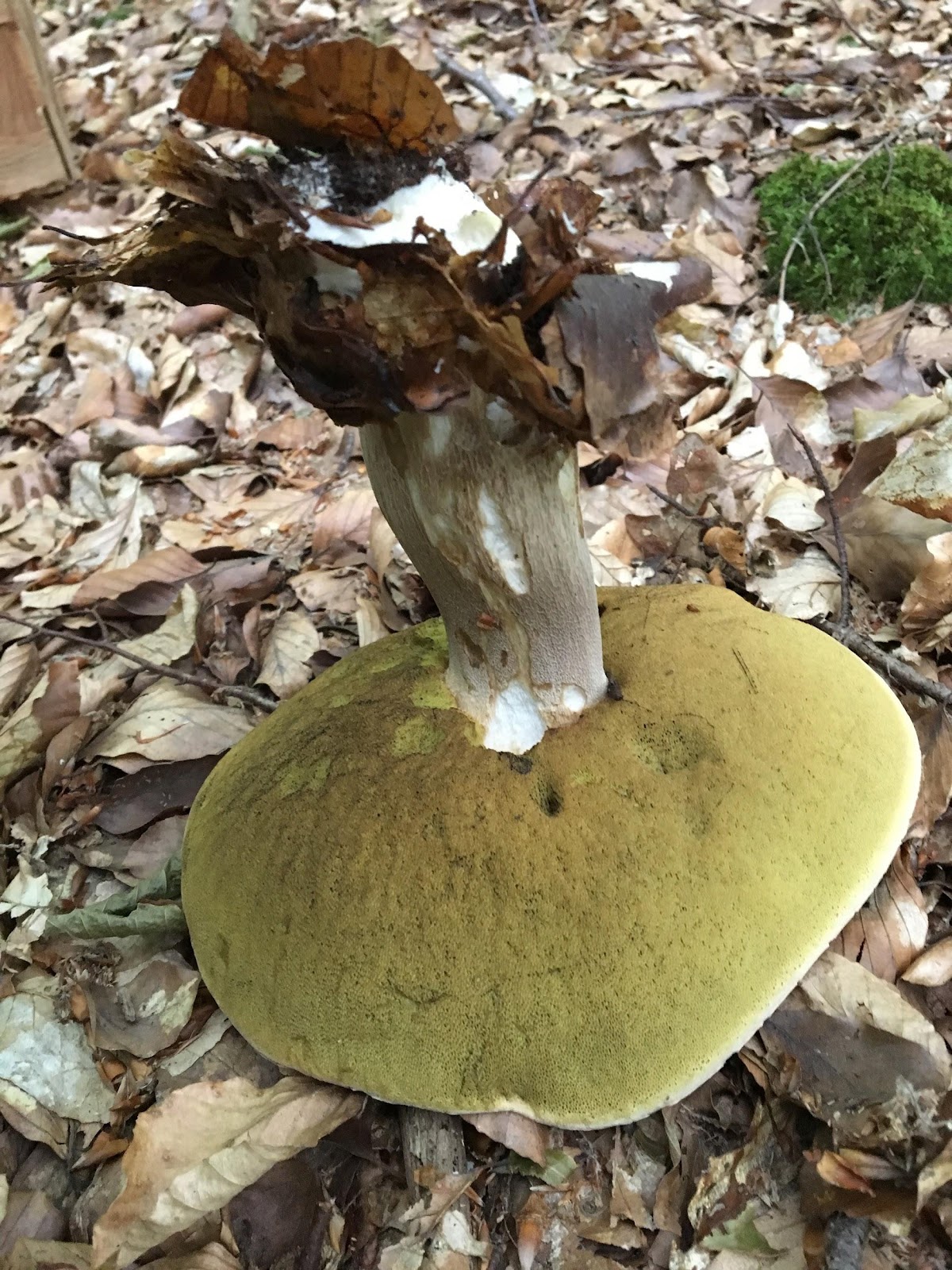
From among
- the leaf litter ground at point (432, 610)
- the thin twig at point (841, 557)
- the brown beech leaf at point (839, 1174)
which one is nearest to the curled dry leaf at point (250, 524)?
the leaf litter ground at point (432, 610)

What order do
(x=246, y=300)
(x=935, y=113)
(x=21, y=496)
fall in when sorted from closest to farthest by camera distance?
(x=246, y=300), (x=21, y=496), (x=935, y=113)

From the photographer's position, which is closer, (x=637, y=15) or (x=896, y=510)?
(x=896, y=510)

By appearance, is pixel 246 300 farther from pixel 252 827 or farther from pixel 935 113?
pixel 935 113

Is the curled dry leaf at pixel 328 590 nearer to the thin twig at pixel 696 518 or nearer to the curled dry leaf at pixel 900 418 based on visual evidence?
the thin twig at pixel 696 518

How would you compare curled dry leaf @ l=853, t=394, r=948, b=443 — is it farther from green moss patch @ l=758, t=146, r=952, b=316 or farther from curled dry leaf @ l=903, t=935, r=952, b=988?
curled dry leaf @ l=903, t=935, r=952, b=988

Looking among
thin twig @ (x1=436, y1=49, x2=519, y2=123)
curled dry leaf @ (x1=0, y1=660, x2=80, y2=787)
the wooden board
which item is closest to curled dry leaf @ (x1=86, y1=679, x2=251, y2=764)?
curled dry leaf @ (x1=0, y1=660, x2=80, y2=787)

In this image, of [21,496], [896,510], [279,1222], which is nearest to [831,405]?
[896,510]
